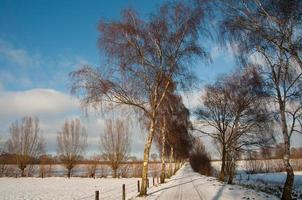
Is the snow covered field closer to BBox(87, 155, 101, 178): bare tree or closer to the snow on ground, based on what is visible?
the snow on ground

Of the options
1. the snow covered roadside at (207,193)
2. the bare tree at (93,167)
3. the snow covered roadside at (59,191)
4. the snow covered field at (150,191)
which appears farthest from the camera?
the bare tree at (93,167)

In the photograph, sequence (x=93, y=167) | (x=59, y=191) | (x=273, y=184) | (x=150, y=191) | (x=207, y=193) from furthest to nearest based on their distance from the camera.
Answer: (x=93, y=167)
(x=273, y=184)
(x=59, y=191)
(x=150, y=191)
(x=207, y=193)

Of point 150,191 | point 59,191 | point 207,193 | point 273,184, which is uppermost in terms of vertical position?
point 207,193

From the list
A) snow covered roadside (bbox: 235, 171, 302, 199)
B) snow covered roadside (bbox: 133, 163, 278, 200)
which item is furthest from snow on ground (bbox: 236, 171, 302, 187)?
snow covered roadside (bbox: 133, 163, 278, 200)

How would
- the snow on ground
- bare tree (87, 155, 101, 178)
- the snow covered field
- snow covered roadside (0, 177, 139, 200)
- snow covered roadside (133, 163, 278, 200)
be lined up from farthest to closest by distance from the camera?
bare tree (87, 155, 101, 178), the snow on ground, snow covered roadside (0, 177, 139, 200), the snow covered field, snow covered roadside (133, 163, 278, 200)

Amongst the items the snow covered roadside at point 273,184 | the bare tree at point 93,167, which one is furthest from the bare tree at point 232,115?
the bare tree at point 93,167

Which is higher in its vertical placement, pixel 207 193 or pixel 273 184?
pixel 207 193

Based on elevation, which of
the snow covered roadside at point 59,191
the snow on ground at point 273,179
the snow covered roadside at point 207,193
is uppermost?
the snow covered roadside at point 207,193

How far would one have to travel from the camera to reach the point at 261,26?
507 inches

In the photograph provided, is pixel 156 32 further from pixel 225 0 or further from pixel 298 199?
pixel 298 199

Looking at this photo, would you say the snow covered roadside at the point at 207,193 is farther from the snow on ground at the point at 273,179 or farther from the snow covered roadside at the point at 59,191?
the snow on ground at the point at 273,179

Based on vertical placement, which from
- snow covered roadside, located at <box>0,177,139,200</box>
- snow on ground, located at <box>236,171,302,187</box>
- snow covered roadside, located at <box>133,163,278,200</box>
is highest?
snow covered roadside, located at <box>133,163,278,200</box>

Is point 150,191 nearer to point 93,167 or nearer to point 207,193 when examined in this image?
point 207,193

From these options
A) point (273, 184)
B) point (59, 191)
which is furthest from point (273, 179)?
point (59, 191)
